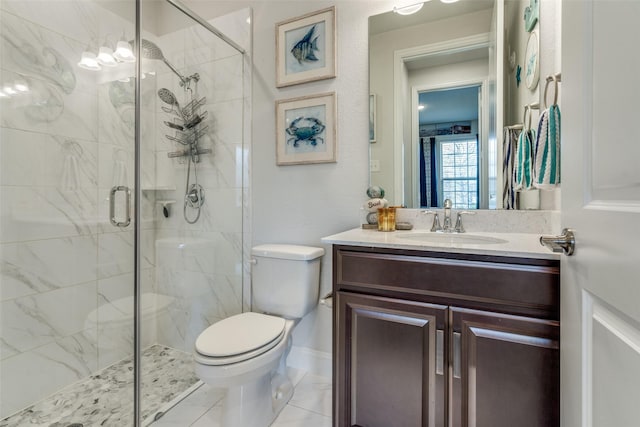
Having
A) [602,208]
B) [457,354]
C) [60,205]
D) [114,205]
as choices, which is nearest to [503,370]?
[457,354]

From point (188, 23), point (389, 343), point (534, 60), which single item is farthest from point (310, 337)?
point (188, 23)

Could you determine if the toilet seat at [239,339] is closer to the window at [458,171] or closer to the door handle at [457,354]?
the door handle at [457,354]

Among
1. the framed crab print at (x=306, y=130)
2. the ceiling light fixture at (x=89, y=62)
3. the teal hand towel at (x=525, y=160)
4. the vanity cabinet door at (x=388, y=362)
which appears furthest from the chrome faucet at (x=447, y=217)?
the ceiling light fixture at (x=89, y=62)

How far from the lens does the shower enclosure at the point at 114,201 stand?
1426mm

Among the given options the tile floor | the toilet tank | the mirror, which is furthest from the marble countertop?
the tile floor

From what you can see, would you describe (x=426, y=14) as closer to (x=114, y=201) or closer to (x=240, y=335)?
(x=240, y=335)

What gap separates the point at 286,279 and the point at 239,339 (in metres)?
0.40

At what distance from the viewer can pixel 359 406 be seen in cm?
117

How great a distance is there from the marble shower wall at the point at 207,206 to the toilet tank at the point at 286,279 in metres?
0.40

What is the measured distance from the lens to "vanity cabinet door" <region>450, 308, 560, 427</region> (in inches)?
35.0

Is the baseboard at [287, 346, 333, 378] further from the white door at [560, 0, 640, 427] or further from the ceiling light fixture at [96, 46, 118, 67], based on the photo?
the ceiling light fixture at [96, 46, 118, 67]

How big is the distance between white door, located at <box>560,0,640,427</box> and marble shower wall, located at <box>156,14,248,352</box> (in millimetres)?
1708

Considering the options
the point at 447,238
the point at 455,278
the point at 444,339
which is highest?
the point at 447,238

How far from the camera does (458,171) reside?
1478 mm
